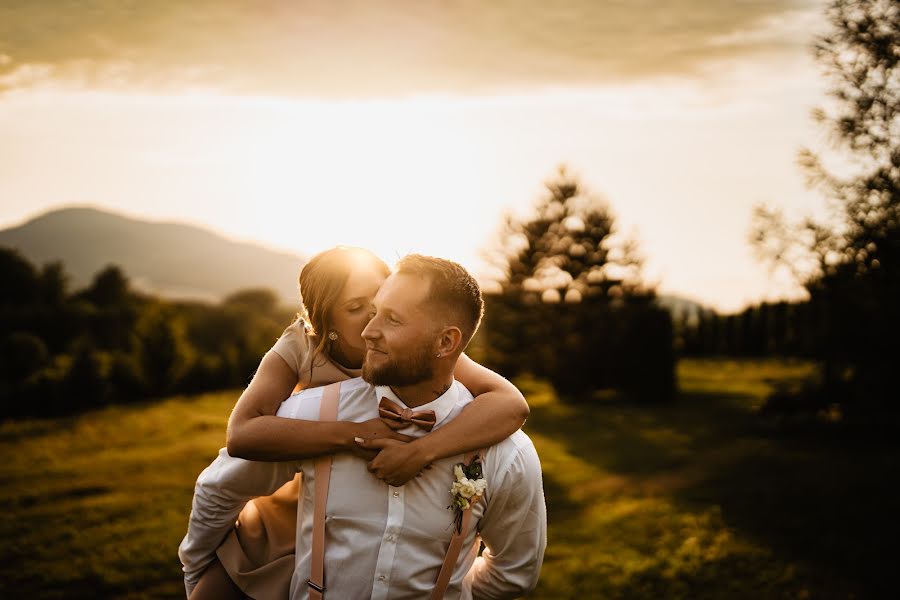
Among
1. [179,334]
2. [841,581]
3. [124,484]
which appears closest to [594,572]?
[841,581]

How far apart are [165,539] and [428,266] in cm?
771

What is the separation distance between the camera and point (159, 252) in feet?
370

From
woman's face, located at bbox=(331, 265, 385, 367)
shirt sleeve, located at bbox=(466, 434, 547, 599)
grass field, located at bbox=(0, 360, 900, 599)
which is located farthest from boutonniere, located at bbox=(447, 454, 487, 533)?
grass field, located at bbox=(0, 360, 900, 599)

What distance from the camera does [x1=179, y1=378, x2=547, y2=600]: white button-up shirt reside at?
2408 mm

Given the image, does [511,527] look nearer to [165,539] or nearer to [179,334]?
[165,539]

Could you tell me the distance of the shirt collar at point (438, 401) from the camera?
2590 mm

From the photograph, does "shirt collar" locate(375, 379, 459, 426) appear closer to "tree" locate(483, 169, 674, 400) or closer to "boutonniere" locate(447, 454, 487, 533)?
"boutonniere" locate(447, 454, 487, 533)

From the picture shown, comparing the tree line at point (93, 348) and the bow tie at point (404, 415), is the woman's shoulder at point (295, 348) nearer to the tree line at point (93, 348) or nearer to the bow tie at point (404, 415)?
the bow tie at point (404, 415)

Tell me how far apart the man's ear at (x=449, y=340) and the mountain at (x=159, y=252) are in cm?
8366

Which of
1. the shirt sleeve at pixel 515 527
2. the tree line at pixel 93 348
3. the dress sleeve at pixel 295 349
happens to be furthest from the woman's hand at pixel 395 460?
the tree line at pixel 93 348

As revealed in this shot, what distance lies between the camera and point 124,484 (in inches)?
454

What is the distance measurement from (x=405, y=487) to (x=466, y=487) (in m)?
0.23

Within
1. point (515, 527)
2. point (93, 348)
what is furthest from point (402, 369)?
point (93, 348)

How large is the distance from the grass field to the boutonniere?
18.1 ft
